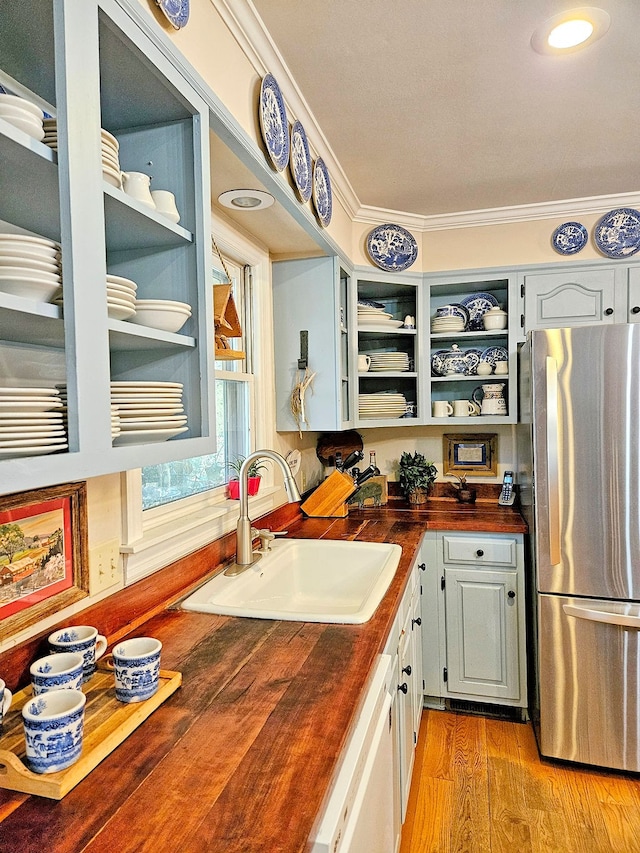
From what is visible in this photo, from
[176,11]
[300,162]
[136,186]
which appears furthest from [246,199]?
[136,186]

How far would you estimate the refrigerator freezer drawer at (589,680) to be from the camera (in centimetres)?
209

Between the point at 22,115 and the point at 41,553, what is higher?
the point at 22,115

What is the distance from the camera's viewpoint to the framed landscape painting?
1030 millimetres

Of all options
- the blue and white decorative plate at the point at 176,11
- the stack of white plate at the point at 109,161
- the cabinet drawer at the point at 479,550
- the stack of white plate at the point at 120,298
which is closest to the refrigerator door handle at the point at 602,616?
the cabinet drawer at the point at 479,550

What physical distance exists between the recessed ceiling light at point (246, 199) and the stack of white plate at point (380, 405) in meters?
1.25

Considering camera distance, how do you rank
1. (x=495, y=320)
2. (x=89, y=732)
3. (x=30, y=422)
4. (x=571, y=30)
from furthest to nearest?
(x=495, y=320), (x=571, y=30), (x=89, y=732), (x=30, y=422)

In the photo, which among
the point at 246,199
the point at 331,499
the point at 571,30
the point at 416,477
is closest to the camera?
the point at 571,30

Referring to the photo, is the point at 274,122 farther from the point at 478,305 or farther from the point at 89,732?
the point at 478,305

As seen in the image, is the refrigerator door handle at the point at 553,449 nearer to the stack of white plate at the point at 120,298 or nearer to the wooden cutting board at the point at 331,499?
the wooden cutting board at the point at 331,499

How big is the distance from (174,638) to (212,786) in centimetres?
54

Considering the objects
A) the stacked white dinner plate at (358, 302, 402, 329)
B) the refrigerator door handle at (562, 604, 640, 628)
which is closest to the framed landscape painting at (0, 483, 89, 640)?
the refrigerator door handle at (562, 604, 640, 628)

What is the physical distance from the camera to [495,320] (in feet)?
9.55

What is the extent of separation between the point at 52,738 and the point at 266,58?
1736 mm

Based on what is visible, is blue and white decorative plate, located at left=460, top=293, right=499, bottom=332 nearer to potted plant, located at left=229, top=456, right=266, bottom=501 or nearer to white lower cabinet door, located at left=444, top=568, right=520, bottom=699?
white lower cabinet door, located at left=444, top=568, right=520, bottom=699
